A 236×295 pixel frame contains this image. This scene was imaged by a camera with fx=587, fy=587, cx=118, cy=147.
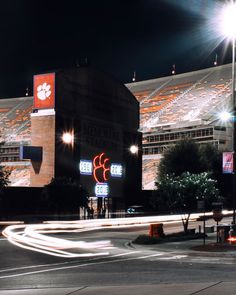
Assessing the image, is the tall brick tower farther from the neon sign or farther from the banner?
the banner

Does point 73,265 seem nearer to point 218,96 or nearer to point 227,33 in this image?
point 227,33

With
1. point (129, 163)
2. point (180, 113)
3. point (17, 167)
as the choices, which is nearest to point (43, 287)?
point (129, 163)

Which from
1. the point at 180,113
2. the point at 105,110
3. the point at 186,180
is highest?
the point at 180,113

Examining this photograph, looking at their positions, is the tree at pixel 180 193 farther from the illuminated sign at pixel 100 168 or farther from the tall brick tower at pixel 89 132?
the illuminated sign at pixel 100 168

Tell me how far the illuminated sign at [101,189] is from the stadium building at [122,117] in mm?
2091

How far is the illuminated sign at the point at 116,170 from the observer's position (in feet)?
206

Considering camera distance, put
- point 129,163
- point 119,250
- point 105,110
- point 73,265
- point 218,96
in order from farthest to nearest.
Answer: point 218,96
point 129,163
point 105,110
point 119,250
point 73,265

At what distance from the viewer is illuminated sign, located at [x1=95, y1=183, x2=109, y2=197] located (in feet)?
197

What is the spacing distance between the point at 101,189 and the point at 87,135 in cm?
583

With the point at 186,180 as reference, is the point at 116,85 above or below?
above

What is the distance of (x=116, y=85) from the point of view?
64.2 metres

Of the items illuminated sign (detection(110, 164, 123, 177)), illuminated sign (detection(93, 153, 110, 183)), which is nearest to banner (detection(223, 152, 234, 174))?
illuminated sign (detection(93, 153, 110, 183))

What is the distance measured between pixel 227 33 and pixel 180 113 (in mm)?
107458

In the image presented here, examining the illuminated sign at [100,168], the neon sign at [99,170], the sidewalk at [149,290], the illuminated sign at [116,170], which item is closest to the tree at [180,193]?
the neon sign at [99,170]
